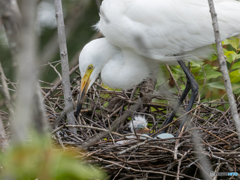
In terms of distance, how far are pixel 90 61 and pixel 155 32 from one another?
0.52m

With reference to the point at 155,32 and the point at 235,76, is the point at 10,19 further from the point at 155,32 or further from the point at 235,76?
the point at 235,76

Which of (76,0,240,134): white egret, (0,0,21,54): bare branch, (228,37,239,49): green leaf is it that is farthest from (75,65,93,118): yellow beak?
(0,0,21,54): bare branch

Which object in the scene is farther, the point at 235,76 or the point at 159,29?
the point at 235,76

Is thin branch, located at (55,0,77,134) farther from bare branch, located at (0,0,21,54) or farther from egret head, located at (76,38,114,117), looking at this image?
bare branch, located at (0,0,21,54)

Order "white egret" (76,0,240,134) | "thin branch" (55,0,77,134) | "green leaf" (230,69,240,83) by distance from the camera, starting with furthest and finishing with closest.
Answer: "green leaf" (230,69,240,83) → "white egret" (76,0,240,134) → "thin branch" (55,0,77,134)

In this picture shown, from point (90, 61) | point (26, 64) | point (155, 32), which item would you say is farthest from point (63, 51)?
point (26, 64)

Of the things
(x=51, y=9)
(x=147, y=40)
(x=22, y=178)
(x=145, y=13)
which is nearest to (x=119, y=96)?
(x=147, y=40)

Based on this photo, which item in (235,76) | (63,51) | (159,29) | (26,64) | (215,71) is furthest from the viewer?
(215,71)

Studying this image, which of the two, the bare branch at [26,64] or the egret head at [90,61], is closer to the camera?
the bare branch at [26,64]

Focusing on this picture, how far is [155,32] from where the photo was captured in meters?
2.14

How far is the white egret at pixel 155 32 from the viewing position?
6.96 feet

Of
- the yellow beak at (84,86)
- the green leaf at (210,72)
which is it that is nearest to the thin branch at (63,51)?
the yellow beak at (84,86)

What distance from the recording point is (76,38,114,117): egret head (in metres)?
2.20

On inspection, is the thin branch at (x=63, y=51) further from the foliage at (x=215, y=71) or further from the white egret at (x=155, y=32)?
the foliage at (x=215, y=71)
